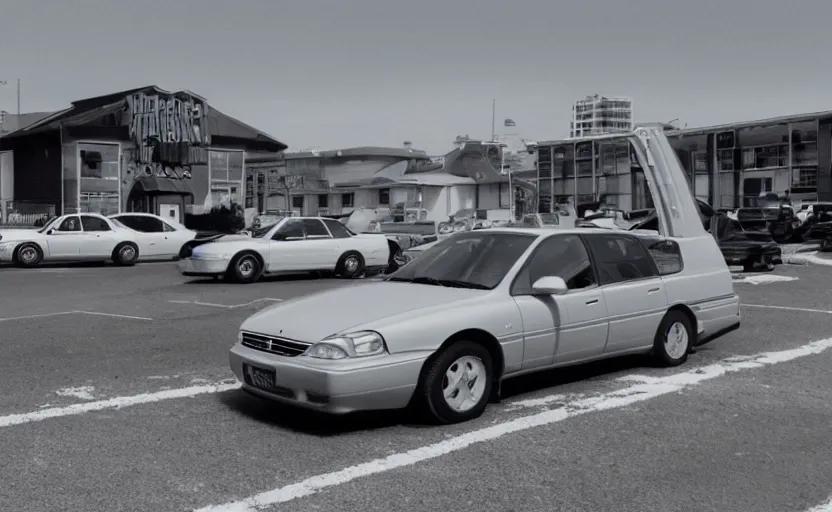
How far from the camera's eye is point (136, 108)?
3659 centimetres

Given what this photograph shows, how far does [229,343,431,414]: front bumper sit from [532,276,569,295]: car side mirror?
1.19 metres

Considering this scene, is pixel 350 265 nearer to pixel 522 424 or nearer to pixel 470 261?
pixel 470 261

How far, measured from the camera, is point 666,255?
824 cm

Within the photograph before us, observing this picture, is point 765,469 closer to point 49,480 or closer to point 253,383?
point 253,383

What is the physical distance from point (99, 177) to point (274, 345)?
3255 cm

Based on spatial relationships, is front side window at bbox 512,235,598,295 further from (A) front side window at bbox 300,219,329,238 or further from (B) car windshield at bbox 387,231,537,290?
(A) front side window at bbox 300,219,329,238

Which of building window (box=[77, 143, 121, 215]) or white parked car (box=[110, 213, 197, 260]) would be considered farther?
building window (box=[77, 143, 121, 215])

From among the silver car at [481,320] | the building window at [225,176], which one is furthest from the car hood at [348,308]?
the building window at [225,176]

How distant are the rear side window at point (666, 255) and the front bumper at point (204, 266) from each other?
1081 cm

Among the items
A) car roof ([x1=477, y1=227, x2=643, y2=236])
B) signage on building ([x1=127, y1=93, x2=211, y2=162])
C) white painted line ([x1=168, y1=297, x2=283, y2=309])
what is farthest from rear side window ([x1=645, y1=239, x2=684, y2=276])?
signage on building ([x1=127, y1=93, x2=211, y2=162])

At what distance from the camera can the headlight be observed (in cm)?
572

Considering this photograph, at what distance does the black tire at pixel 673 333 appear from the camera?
7961mm

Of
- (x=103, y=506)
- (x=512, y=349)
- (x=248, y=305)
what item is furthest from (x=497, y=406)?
(x=248, y=305)

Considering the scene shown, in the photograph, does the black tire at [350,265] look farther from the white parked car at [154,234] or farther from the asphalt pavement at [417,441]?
the asphalt pavement at [417,441]
